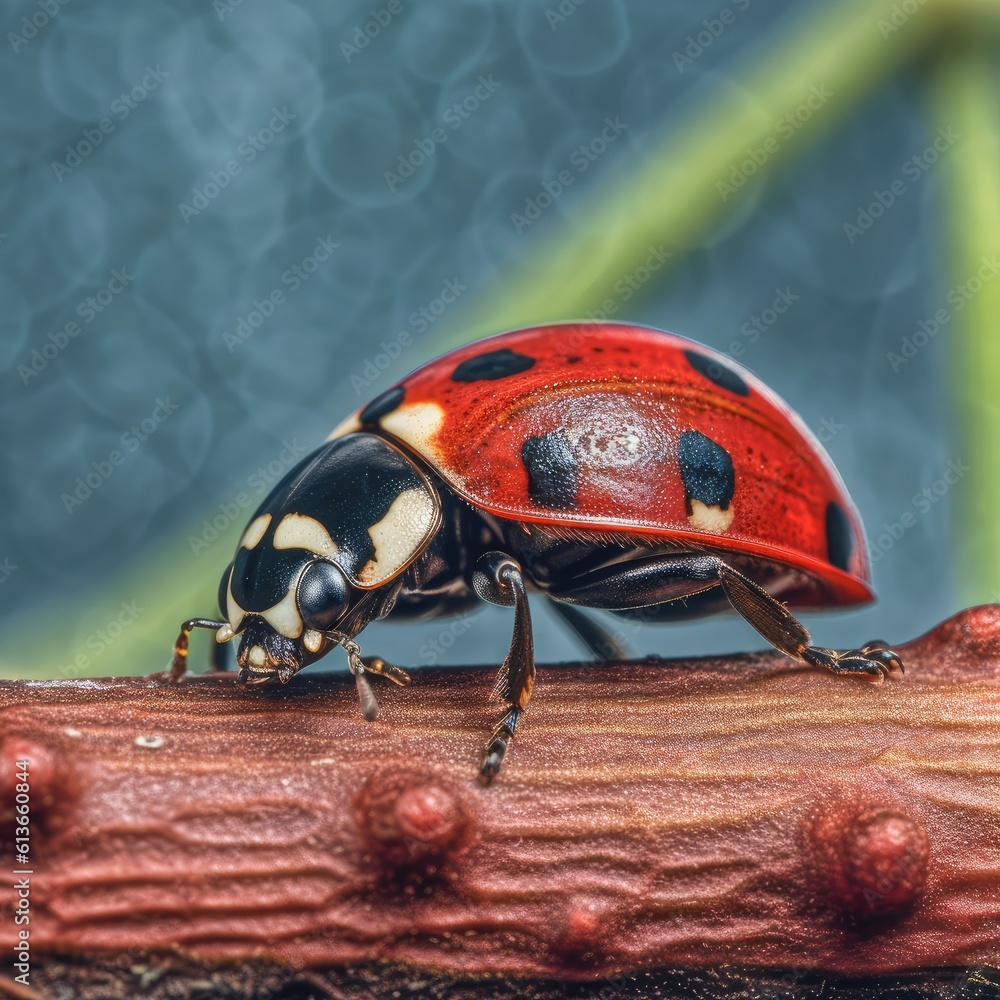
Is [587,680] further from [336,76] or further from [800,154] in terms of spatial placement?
[336,76]

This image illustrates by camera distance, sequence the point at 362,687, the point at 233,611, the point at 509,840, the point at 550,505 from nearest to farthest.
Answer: the point at 509,840, the point at 362,687, the point at 233,611, the point at 550,505

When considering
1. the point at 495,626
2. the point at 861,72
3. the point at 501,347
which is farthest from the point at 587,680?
the point at 861,72

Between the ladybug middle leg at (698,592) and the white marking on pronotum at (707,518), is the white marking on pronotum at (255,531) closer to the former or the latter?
the ladybug middle leg at (698,592)

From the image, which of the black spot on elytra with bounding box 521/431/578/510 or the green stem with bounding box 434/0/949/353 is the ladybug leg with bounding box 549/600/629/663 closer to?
the black spot on elytra with bounding box 521/431/578/510

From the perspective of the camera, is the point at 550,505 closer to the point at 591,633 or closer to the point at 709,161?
the point at 591,633

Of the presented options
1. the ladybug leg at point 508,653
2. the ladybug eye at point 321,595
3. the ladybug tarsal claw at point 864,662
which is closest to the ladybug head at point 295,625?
the ladybug eye at point 321,595

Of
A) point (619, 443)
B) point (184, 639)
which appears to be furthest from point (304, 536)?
point (619, 443)

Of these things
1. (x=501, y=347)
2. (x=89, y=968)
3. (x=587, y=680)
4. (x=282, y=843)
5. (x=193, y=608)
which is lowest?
(x=89, y=968)
